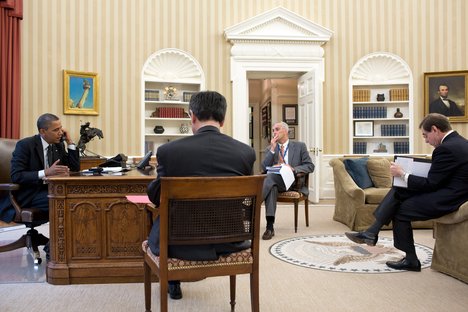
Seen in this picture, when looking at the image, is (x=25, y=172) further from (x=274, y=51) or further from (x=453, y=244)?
(x=274, y=51)

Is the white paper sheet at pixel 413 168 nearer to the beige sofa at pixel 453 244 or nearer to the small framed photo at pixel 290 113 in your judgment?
the beige sofa at pixel 453 244

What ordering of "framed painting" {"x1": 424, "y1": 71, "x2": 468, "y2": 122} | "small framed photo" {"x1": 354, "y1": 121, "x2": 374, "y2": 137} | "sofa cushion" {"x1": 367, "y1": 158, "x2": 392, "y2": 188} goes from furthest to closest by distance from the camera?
"small framed photo" {"x1": 354, "y1": 121, "x2": 374, "y2": 137} < "framed painting" {"x1": 424, "y1": 71, "x2": 468, "y2": 122} < "sofa cushion" {"x1": 367, "y1": 158, "x2": 392, "y2": 188}

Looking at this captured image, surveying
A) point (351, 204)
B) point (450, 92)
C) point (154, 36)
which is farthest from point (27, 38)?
point (450, 92)

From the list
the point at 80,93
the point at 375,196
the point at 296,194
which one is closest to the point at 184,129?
the point at 80,93

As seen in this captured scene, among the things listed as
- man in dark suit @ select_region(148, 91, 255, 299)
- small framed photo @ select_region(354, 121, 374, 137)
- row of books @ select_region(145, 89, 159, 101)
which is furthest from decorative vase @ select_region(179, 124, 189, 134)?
man in dark suit @ select_region(148, 91, 255, 299)

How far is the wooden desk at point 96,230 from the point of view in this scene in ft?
11.1

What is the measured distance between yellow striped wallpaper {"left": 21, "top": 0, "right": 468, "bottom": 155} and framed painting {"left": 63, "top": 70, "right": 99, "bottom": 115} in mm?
106

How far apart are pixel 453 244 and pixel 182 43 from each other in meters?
5.86

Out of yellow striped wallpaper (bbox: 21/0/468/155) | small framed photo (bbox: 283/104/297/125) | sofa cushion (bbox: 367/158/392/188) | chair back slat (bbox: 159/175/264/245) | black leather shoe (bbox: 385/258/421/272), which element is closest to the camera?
chair back slat (bbox: 159/175/264/245)

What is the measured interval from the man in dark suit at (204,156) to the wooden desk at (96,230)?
1.15 m

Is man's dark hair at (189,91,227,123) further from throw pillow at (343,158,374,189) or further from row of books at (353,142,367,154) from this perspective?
row of books at (353,142,367,154)

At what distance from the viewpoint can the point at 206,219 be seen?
2.15 m

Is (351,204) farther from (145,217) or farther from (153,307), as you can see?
(153,307)

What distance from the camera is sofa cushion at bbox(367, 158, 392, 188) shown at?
5.71 meters
